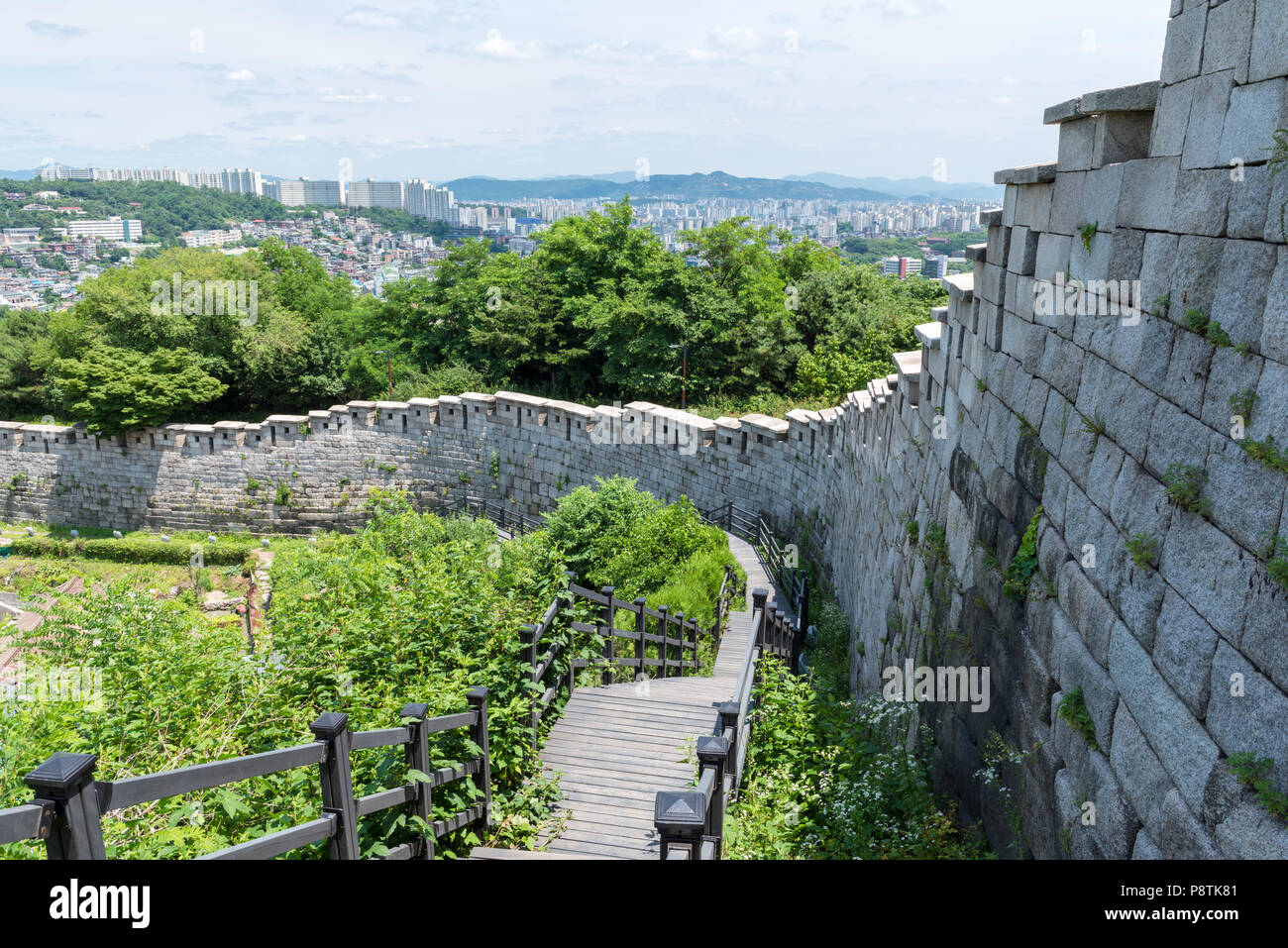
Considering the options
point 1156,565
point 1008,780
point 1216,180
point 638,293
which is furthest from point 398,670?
point 638,293

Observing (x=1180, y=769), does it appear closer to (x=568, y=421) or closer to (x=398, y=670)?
(x=398, y=670)

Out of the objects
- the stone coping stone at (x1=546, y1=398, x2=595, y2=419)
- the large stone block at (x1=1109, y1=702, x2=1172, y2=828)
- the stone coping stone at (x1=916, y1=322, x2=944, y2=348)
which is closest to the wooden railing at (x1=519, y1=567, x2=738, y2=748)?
the stone coping stone at (x1=916, y1=322, x2=944, y2=348)

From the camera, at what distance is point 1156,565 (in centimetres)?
311

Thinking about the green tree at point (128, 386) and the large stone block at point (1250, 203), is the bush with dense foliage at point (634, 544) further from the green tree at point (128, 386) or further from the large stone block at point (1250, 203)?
the green tree at point (128, 386)

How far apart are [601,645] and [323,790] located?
4.30 meters

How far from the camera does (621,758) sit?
6613mm

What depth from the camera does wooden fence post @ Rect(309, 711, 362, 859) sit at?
11.5 feet

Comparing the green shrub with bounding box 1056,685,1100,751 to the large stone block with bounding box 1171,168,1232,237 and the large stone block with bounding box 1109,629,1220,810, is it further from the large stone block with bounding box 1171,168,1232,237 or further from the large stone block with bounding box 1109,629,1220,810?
the large stone block with bounding box 1171,168,1232,237

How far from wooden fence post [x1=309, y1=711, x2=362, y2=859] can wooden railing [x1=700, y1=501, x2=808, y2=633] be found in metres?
8.37

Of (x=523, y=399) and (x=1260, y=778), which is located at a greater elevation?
(x=1260, y=778)

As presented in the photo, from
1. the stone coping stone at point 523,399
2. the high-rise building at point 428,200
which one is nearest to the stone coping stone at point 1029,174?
the stone coping stone at point 523,399

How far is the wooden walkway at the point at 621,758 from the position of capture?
5695mm

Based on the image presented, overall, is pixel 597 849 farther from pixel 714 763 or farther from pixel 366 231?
pixel 366 231

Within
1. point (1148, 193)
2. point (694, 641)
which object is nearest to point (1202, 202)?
point (1148, 193)
